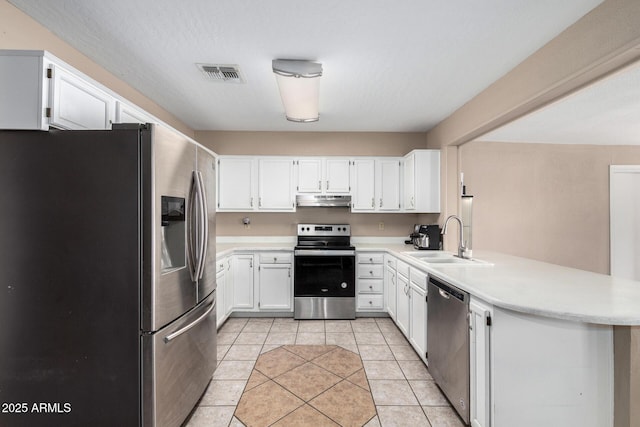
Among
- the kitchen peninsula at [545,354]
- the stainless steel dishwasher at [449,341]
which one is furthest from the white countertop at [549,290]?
the stainless steel dishwasher at [449,341]

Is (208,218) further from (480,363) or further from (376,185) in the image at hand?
(376,185)

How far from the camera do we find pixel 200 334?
200 centimetres

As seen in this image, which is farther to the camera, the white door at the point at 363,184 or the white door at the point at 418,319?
the white door at the point at 363,184

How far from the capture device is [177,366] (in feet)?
5.54

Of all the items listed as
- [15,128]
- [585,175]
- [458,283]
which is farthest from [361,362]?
[585,175]

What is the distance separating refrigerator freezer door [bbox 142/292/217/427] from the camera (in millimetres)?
1482

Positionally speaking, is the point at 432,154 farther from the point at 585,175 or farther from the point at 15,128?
the point at 15,128

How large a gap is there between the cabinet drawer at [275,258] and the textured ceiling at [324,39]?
191 centimetres

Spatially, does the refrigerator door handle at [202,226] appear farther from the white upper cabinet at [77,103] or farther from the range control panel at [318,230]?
the range control panel at [318,230]

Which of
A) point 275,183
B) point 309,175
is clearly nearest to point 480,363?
point 309,175

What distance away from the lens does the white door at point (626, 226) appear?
418 cm

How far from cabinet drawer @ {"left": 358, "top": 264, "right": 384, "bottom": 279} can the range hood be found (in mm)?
896

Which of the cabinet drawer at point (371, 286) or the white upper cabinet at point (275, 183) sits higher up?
the white upper cabinet at point (275, 183)

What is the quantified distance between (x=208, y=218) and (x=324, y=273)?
1938 millimetres
